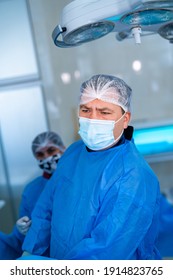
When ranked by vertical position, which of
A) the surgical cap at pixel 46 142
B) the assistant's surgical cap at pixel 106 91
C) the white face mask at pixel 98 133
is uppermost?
the assistant's surgical cap at pixel 106 91

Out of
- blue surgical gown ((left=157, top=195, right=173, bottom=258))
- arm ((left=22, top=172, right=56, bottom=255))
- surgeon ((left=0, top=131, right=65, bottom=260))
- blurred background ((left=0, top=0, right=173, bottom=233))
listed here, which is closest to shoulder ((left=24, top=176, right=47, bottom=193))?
surgeon ((left=0, top=131, right=65, bottom=260))

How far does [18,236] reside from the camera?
5.11 ft

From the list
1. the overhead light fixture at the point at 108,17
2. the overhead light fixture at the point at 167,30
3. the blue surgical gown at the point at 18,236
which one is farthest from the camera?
the blue surgical gown at the point at 18,236

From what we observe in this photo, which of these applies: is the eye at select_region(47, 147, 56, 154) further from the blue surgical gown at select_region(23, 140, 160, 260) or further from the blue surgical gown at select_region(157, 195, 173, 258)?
the blue surgical gown at select_region(157, 195, 173, 258)

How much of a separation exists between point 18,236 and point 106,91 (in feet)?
3.09

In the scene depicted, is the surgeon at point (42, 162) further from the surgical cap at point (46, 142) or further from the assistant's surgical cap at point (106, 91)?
the assistant's surgical cap at point (106, 91)

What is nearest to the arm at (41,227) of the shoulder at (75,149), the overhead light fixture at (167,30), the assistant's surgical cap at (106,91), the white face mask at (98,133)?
the shoulder at (75,149)

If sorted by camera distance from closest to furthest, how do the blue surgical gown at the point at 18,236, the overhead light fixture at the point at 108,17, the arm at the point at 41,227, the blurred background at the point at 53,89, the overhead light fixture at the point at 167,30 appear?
the overhead light fixture at the point at 108,17 < the overhead light fixture at the point at 167,30 < the arm at the point at 41,227 < the blue surgical gown at the point at 18,236 < the blurred background at the point at 53,89

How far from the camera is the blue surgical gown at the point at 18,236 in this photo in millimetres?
1442

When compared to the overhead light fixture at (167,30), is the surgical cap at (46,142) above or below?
below

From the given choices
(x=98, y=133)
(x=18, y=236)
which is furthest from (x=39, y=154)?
(x=98, y=133)

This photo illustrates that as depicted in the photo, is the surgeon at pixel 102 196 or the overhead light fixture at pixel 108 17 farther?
the surgeon at pixel 102 196

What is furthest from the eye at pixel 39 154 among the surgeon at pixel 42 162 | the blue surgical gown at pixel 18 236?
the blue surgical gown at pixel 18 236

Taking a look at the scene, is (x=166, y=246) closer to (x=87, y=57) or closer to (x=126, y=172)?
(x=126, y=172)
